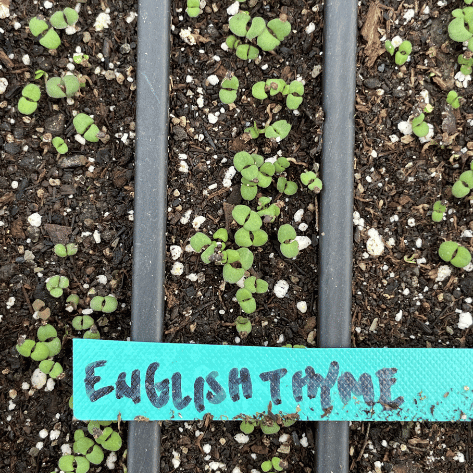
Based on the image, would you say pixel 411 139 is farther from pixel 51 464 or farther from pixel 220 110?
pixel 51 464

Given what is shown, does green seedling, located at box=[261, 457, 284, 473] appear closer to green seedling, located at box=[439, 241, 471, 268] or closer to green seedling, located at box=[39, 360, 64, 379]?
green seedling, located at box=[39, 360, 64, 379]

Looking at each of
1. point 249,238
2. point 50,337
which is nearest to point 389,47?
point 249,238

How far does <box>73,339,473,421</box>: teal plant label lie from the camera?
1.10 metres

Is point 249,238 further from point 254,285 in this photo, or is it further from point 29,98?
point 29,98

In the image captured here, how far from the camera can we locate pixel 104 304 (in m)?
1.16

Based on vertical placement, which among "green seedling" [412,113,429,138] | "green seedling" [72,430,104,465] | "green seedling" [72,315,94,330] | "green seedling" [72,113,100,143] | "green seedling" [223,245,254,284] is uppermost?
"green seedling" [412,113,429,138]

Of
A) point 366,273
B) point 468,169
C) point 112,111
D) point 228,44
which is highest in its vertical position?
point 228,44

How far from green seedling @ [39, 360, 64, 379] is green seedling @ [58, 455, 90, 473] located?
24 centimetres

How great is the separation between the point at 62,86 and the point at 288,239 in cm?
80

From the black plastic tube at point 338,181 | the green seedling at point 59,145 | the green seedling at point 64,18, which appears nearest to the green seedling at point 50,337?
the green seedling at point 59,145

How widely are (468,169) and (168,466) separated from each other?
1290mm

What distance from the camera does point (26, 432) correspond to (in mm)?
1180

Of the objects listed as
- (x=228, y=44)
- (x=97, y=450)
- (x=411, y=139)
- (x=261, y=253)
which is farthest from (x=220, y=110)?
(x=97, y=450)

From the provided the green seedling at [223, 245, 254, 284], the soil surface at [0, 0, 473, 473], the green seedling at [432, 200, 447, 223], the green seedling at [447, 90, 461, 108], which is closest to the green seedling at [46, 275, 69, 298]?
the soil surface at [0, 0, 473, 473]
